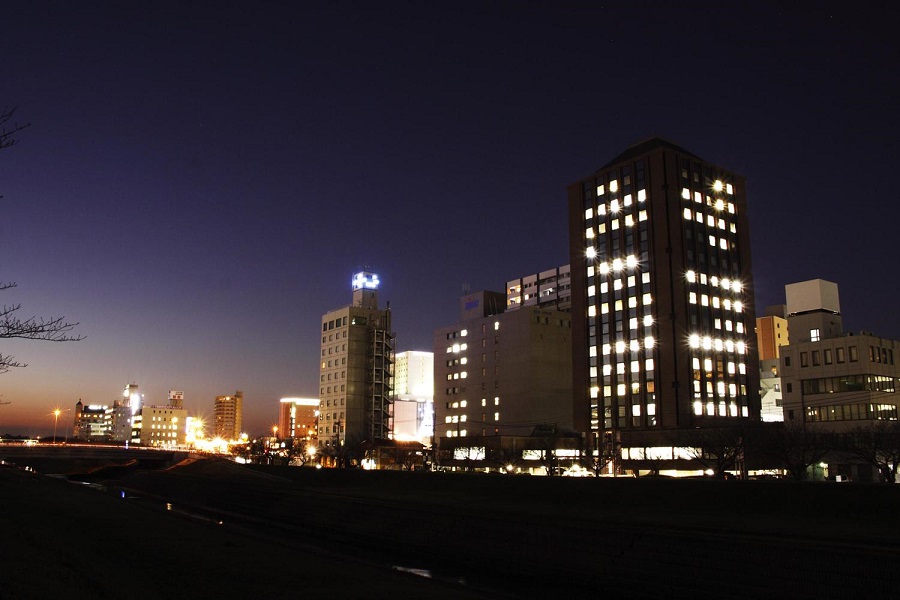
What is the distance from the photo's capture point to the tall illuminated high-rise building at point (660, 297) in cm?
14188

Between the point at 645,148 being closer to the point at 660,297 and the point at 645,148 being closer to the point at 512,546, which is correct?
the point at 660,297

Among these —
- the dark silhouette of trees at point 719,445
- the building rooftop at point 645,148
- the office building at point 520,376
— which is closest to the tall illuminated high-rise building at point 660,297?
the building rooftop at point 645,148

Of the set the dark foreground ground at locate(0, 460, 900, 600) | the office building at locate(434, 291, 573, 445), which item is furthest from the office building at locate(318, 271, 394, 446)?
the dark foreground ground at locate(0, 460, 900, 600)

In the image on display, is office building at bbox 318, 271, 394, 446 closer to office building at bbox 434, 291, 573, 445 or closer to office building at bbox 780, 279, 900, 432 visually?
office building at bbox 434, 291, 573, 445

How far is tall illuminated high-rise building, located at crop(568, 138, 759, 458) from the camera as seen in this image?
142m

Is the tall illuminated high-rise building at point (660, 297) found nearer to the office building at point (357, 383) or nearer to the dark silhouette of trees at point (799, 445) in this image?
the dark silhouette of trees at point (799, 445)

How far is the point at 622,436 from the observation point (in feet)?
450

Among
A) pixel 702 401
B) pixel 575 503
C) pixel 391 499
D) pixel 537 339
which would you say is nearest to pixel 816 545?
pixel 575 503

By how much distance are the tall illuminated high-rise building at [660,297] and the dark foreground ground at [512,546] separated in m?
85.1

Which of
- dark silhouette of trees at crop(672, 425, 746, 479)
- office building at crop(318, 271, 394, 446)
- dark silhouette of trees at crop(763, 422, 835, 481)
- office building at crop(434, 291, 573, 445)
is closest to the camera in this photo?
dark silhouette of trees at crop(763, 422, 835, 481)

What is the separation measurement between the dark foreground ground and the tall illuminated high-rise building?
85084 millimetres

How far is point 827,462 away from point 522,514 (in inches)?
2647

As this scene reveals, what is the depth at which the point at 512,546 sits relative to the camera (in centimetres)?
4359

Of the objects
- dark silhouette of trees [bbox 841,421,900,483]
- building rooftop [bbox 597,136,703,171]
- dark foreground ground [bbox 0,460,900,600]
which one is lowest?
dark foreground ground [bbox 0,460,900,600]
